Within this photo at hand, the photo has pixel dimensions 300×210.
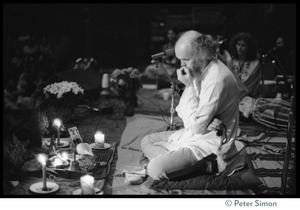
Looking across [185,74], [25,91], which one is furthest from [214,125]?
[25,91]

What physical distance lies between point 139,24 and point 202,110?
27.8 feet

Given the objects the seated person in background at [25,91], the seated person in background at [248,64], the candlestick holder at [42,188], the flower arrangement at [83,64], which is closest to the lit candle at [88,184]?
the candlestick holder at [42,188]

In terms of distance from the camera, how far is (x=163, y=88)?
6684 millimetres

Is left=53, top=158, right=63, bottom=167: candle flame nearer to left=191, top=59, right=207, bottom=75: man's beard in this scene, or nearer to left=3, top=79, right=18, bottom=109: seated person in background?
left=3, top=79, right=18, bottom=109: seated person in background

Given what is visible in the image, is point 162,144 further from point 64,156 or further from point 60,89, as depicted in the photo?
point 60,89

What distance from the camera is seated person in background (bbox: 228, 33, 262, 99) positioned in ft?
17.2

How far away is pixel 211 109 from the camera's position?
2848 millimetres

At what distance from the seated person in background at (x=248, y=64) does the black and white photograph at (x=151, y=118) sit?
0.05 feet

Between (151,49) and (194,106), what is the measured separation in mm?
8487

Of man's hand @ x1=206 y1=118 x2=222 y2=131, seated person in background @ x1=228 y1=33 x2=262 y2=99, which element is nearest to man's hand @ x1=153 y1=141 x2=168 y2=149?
man's hand @ x1=206 y1=118 x2=222 y2=131

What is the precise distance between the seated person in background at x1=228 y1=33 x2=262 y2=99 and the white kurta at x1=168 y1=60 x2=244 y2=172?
2.39m

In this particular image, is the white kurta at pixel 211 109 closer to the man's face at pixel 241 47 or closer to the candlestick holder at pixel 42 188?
the candlestick holder at pixel 42 188

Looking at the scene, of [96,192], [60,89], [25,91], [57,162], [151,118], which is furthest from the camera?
[151,118]

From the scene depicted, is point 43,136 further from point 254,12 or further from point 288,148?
point 254,12
